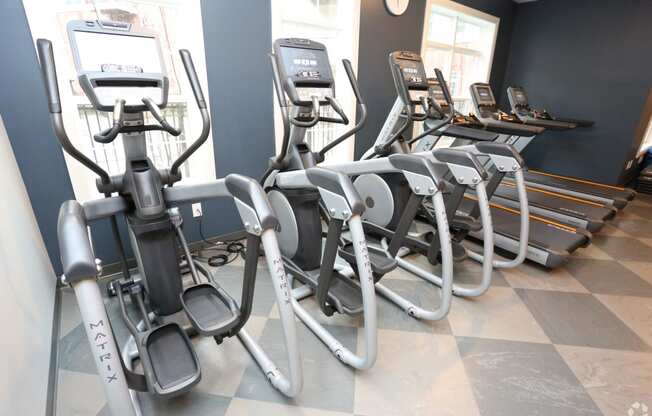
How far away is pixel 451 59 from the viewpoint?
4539 millimetres

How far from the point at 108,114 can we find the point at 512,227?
328 cm

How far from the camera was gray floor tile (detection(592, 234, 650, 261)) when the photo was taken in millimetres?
2781

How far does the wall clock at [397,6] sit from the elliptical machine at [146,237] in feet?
8.24

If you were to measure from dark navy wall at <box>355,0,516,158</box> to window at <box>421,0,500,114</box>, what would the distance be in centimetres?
23

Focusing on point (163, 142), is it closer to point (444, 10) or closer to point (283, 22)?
point (283, 22)

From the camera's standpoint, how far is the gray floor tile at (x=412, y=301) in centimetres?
187

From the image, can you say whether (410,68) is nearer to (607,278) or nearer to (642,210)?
(607,278)

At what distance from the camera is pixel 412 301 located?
211cm

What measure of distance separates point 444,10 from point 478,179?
3.21m

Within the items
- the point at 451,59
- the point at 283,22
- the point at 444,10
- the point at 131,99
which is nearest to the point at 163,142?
the point at 131,99

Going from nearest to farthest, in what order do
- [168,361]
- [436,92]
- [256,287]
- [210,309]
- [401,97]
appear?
[168,361] < [210,309] < [256,287] < [401,97] < [436,92]

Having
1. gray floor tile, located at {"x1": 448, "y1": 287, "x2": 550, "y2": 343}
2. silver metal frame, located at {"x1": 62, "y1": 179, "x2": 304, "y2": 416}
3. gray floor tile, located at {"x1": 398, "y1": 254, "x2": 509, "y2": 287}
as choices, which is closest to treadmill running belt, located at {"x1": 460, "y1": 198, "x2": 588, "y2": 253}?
gray floor tile, located at {"x1": 398, "y1": 254, "x2": 509, "y2": 287}

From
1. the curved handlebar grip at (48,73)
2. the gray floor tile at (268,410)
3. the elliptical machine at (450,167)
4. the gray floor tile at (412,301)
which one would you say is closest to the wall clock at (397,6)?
the elliptical machine at (450,167)

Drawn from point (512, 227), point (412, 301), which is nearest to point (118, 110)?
point (412, 301)
